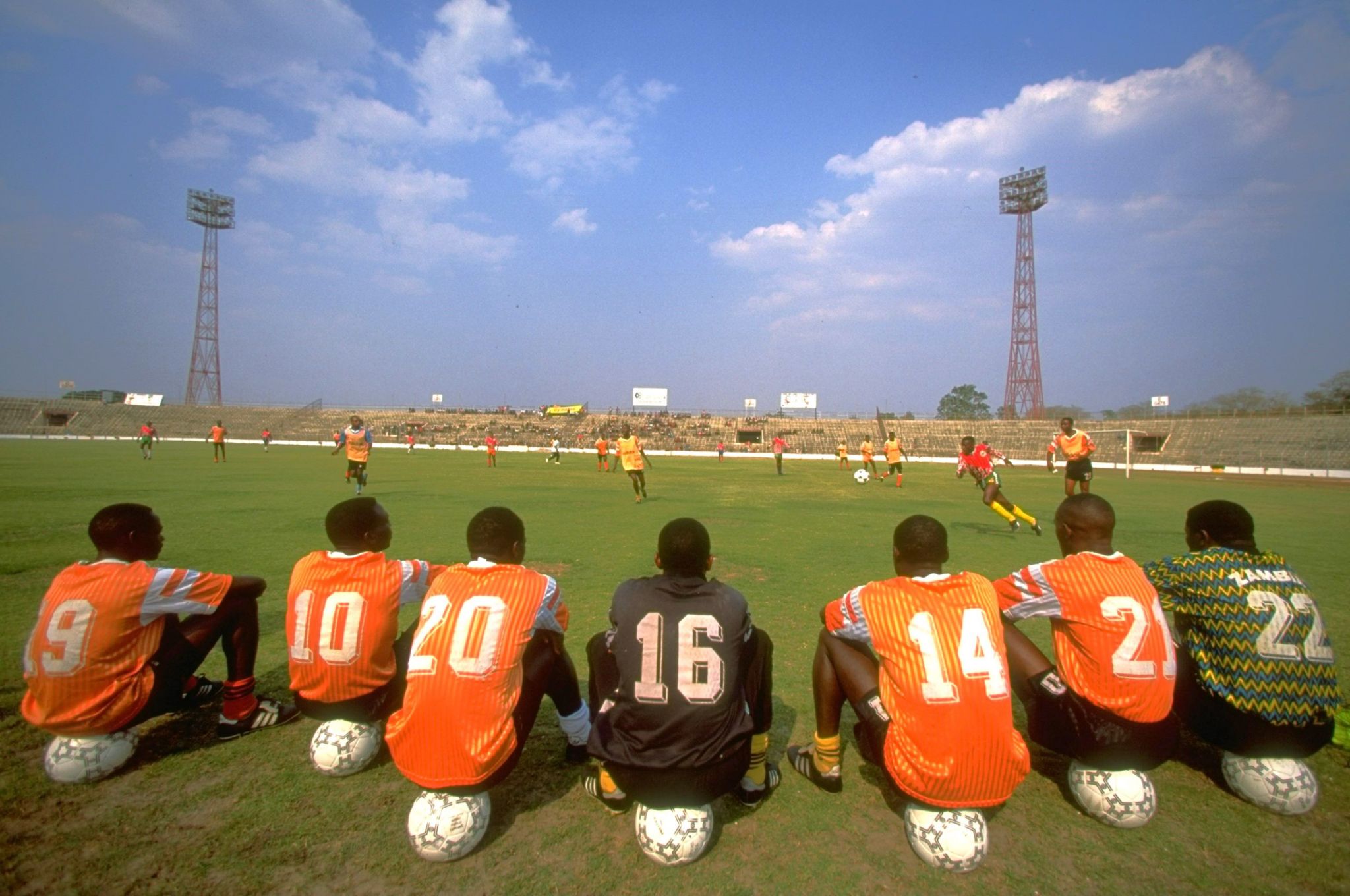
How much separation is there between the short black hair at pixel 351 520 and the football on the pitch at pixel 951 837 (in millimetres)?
2841

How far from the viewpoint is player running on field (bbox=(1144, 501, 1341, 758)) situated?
2.85 metres

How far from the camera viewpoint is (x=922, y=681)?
8.33ft

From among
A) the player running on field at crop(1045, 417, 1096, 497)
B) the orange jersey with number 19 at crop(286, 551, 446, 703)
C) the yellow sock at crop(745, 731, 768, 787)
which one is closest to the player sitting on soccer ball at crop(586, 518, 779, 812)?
the yellow sock at crop(745, 731, 768, 787)

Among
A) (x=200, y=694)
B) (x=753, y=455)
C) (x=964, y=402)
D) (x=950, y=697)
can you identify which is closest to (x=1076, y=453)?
(x=950, y=697)

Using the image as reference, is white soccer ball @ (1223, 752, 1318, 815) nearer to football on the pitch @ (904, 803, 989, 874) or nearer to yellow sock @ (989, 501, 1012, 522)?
football on the pitch @ (904, 803, 989, 874)

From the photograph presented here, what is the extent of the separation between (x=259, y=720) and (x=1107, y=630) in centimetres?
437

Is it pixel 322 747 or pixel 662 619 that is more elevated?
pixel 662 619

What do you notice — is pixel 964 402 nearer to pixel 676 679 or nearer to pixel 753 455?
pixel 753 455

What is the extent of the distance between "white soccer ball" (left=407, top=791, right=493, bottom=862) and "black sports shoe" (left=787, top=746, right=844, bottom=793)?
156cm

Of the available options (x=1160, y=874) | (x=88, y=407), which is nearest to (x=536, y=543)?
(x=1160, y=874)

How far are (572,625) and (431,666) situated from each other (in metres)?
2.81

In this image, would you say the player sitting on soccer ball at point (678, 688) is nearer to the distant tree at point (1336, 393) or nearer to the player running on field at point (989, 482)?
the player running on field at point (989, 482)

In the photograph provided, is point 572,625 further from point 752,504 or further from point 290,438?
point 290,438

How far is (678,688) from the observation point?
102 inches
